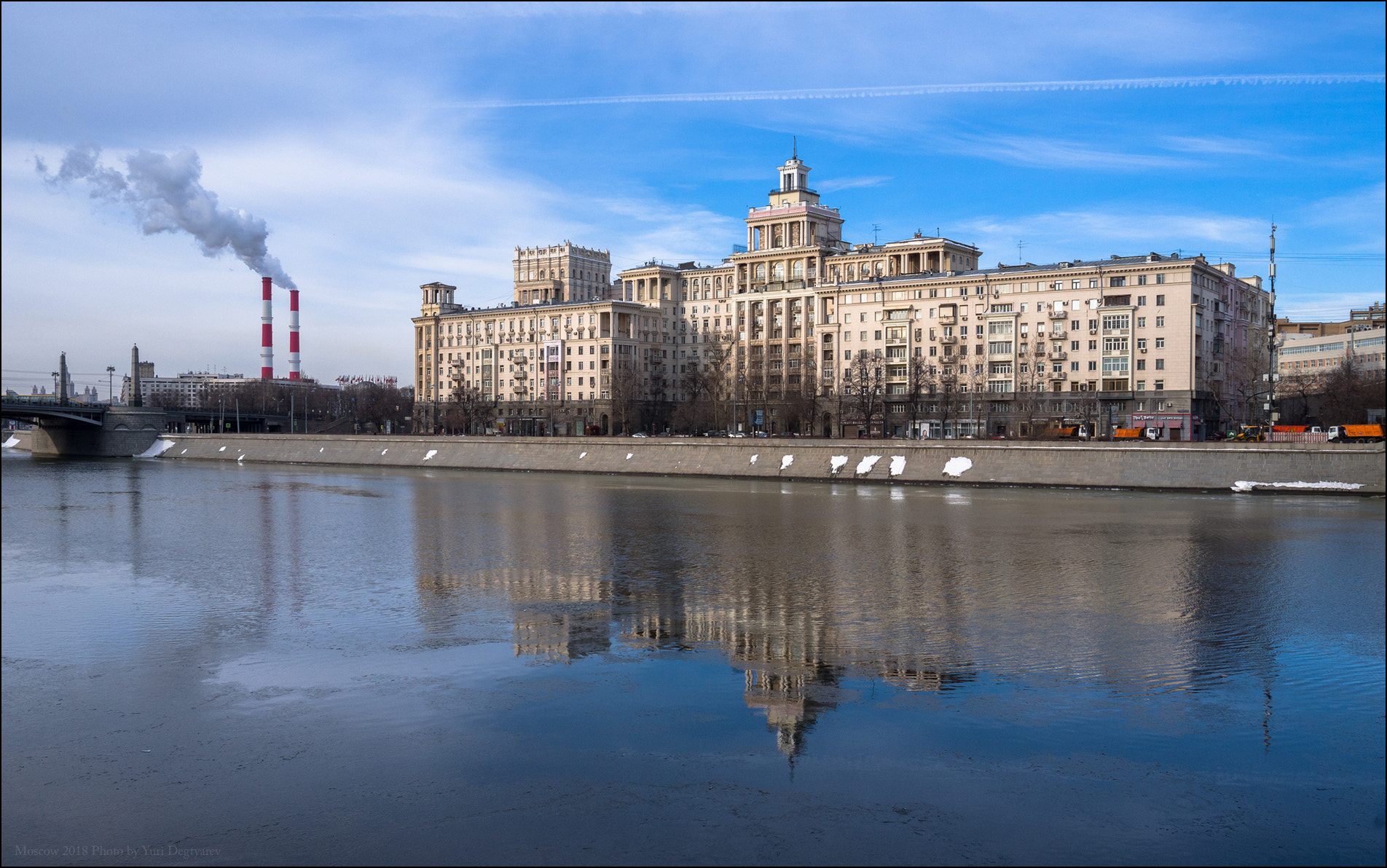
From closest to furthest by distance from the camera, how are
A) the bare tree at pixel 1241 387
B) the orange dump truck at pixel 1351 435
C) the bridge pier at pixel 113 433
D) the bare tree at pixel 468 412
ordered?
the orange dump truck at pixel 1351 435
the bridge pier at pixel 113 433
the bare tree at pixel 1241 387
the bare tree at pixel 468 412

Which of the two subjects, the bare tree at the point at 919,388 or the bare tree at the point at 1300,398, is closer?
the bare tree at the point at 1300,398

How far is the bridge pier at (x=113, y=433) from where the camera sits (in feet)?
170

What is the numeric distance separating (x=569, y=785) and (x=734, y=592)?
11671 millimetres

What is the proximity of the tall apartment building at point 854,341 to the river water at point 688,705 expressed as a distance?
210ft

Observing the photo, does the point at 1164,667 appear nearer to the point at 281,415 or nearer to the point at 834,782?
the point at 834,782

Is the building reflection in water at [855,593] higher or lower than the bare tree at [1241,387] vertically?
lower

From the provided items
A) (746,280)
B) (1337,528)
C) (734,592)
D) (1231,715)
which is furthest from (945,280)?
(1231,715)

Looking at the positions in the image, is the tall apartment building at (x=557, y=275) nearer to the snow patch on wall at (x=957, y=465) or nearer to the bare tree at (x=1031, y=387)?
the bare tree at (x=1031, y=387)

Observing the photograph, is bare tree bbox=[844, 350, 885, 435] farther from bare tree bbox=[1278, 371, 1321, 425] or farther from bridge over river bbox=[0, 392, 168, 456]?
bridge over river bbox=[0, 392, 168, 456]

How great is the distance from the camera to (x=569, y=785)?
10.1 metres

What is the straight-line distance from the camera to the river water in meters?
8.95

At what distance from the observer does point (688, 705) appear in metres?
12.8

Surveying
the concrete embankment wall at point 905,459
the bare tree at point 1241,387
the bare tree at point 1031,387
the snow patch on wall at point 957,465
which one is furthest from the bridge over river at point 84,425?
the bare tree at point 1241,387

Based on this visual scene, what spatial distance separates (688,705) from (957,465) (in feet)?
159
